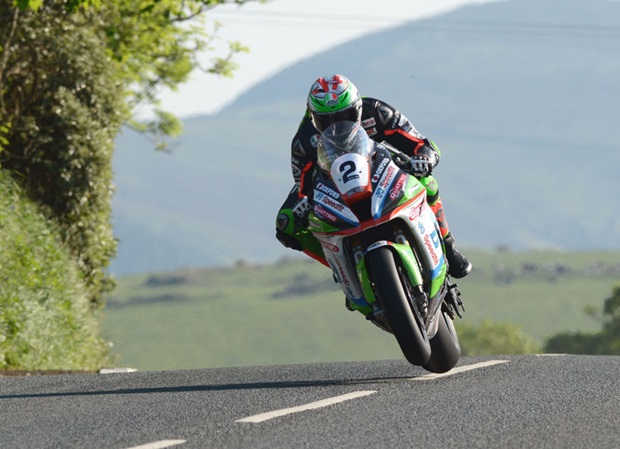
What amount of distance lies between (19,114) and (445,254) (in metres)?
9.29

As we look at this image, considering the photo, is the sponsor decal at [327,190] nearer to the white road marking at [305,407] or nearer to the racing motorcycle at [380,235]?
the racing motorcycle at [380,235]

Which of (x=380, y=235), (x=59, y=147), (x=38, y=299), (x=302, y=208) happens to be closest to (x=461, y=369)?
(x=380, y=235)

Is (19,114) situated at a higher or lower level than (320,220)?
lower

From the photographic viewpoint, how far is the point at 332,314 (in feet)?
506

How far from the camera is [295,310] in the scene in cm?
15512

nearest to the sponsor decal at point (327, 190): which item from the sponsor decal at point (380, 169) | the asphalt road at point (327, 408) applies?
the sponsor decal at point (380, 169)

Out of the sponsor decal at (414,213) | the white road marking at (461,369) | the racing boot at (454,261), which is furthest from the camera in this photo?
the racing boot at (454,261)

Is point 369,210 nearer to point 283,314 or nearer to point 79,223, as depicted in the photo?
point 79,223

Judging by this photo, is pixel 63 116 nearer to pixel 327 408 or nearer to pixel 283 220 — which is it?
pixel 283 220

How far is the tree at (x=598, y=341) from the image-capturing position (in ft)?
246

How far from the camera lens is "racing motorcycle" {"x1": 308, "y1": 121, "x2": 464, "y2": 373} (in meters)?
8.65

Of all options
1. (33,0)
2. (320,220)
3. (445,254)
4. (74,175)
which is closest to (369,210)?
(320,220)

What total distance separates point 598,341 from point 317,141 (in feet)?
226

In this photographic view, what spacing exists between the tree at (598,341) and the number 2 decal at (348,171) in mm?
67401
